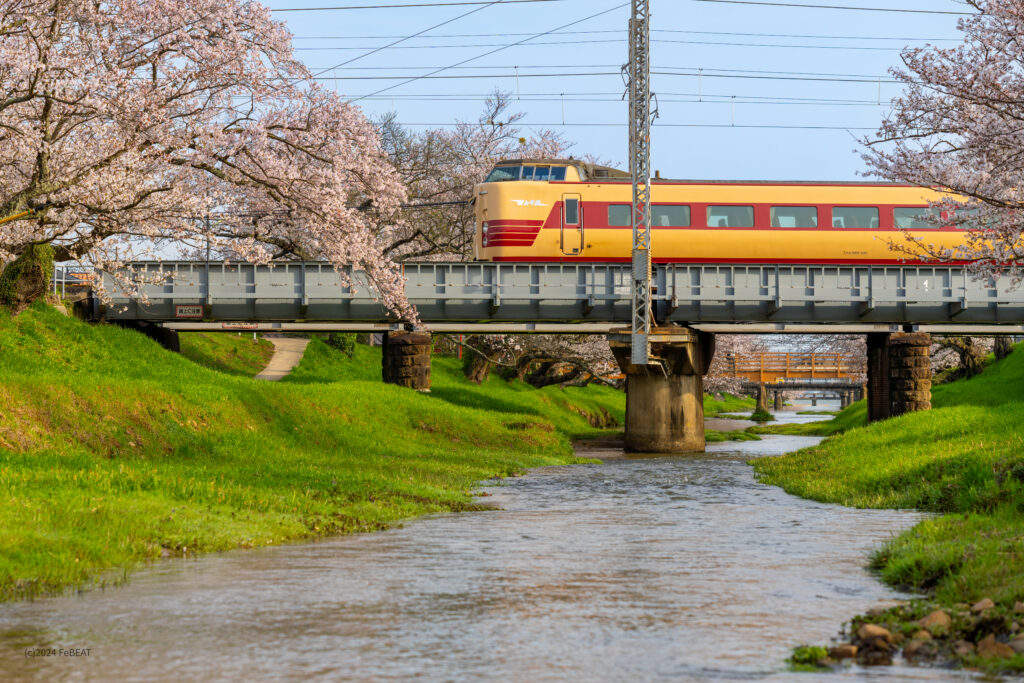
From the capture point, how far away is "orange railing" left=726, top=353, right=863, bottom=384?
111188 millimetres

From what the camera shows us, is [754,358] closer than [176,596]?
No

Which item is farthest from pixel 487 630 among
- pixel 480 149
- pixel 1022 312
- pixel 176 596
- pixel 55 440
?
pixel 480 149

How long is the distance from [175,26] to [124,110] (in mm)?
2138

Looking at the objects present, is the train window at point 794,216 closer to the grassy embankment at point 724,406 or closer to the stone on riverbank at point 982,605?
the stone on riverbank at point 982,605

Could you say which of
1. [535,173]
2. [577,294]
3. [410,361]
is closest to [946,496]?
[577,294]

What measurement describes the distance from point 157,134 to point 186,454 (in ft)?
20.9

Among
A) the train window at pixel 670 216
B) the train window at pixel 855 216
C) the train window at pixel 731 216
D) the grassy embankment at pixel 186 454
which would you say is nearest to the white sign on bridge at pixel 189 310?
the grassy embankment at pixel 186 454

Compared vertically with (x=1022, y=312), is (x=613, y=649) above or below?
below

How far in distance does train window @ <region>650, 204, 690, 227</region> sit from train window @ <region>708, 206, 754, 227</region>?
35.3 inches

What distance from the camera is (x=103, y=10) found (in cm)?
2211

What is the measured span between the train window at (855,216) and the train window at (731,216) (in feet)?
10.3

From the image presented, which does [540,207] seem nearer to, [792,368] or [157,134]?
[157,134]

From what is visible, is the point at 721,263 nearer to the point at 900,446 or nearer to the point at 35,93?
the point at 900,446

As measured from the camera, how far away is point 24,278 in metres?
27.7
